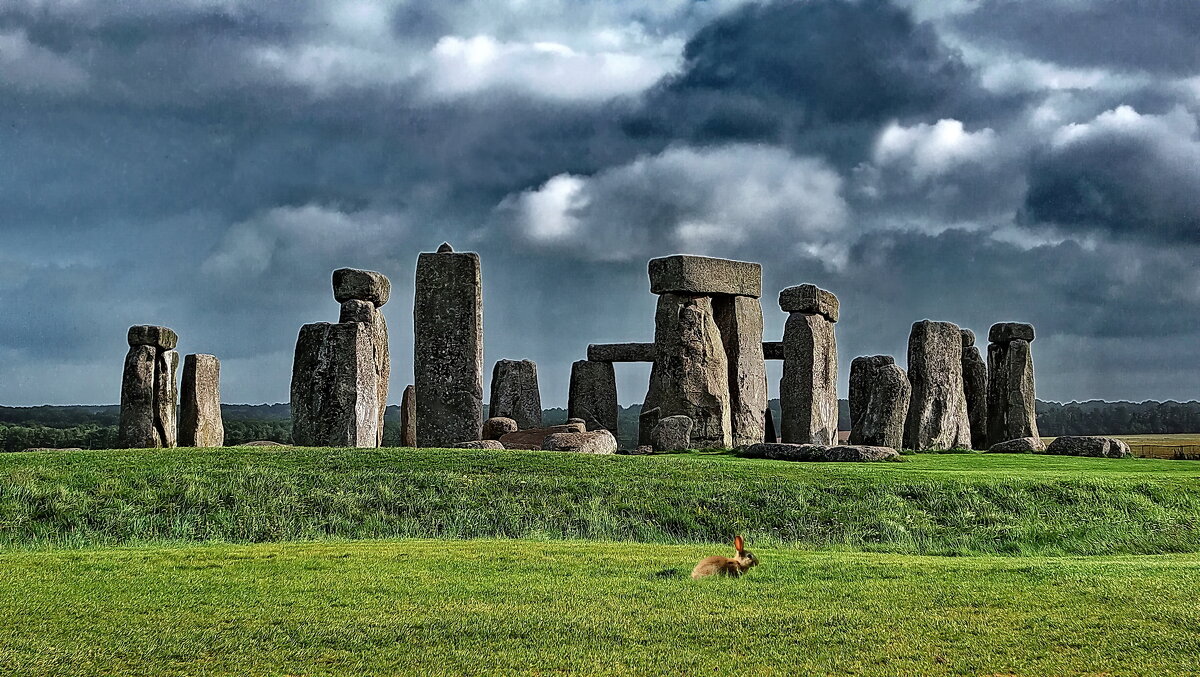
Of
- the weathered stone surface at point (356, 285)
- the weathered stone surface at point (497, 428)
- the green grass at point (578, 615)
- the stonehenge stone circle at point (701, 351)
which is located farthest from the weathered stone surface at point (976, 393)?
the green grass at point (578, 615)

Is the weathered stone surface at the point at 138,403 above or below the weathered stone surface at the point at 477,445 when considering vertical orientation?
above

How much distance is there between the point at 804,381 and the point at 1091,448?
20.2 ft

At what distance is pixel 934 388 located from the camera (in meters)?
24.5

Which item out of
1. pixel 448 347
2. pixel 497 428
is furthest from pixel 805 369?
pixel 448 347

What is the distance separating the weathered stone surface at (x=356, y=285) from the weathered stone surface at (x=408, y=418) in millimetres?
5572

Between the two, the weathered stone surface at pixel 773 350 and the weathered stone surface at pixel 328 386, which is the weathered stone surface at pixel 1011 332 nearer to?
the weathered stone surface at pixel 773 350

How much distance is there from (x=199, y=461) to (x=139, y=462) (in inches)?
28.6

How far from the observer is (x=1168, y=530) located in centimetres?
1278

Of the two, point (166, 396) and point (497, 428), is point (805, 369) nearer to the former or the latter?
point (497, 428)

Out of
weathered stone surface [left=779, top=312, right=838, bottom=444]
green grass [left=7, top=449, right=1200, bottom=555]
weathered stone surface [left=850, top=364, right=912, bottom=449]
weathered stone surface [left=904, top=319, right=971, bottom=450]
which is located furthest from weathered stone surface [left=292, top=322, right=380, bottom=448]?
weathered stone surface [left=904, top=319, right=971, bottom=450]

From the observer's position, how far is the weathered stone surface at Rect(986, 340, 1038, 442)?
2759 centimetres

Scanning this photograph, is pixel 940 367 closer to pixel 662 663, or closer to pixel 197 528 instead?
pixel 197 528

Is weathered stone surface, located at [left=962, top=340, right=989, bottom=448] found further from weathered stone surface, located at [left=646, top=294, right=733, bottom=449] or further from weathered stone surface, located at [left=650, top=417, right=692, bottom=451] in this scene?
weathered stone surface, located at [left=650, top=417, right=692, bottom=451]

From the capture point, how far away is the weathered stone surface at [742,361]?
81.3 feet
